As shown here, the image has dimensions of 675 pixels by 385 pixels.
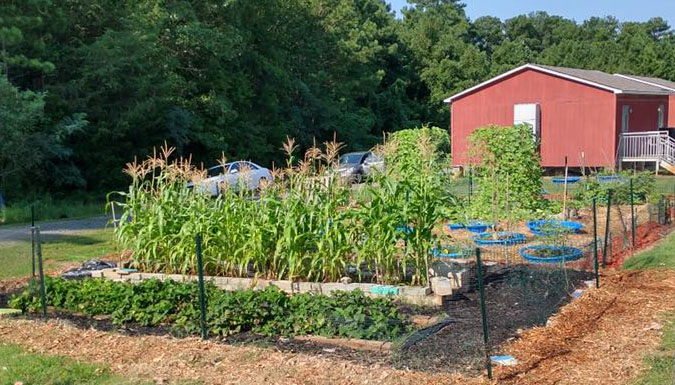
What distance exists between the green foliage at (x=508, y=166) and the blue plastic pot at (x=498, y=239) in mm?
2948

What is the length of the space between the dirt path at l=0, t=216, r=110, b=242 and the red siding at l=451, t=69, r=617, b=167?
14944mm

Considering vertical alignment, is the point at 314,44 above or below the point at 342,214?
above

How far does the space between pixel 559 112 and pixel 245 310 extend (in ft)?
79.8

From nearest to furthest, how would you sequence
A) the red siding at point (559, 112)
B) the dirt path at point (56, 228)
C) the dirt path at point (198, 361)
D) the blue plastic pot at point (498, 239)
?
the dirt path at point (198, 361) < the blue plastic pot at point (498, 239) < the dirt path at point (56, 228) < the red siding at point (559, 112)

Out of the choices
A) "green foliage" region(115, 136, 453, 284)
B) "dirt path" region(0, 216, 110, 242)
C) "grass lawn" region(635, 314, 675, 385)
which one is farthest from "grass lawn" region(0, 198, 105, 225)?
"grass lawn" region(635, 314, 675, 385)

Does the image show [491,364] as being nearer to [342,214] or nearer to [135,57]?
[342,214]

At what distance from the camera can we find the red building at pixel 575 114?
90.2ft

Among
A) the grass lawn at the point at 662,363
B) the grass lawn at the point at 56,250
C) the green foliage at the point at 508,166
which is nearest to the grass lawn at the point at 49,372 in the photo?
the grass lawn at the point at 662,363

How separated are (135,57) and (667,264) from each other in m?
18.6

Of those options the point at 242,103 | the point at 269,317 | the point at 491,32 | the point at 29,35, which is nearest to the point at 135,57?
the point at 29,35

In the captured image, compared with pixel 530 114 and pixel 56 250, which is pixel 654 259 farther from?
pixel 530 114

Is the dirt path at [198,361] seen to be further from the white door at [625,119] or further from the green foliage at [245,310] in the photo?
the white door at [625,119]

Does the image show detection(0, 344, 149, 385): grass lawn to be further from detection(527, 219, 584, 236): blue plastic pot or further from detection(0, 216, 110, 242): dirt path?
detection(0, 216, 110, 242): dirt path

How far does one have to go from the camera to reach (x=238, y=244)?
9.20 metres
